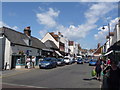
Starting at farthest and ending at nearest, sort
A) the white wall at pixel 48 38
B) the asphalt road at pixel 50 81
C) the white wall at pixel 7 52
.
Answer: the white wall at pixel 48 38 → the white wall at pixel 7 52 → the asphalt road at pixel 50 81

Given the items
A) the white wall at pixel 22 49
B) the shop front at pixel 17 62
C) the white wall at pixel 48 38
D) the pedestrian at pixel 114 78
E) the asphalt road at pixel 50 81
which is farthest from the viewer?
the white wall at pixel 48 38

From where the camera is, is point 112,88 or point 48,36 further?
point 48,36

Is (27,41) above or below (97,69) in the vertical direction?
above

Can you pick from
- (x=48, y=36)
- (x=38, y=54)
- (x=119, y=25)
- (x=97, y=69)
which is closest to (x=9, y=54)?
(x=38, y=54)

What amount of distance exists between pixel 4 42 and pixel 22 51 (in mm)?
4014

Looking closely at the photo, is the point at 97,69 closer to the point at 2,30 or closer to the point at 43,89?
the point at 43,89

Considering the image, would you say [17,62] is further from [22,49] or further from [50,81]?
[50,81]

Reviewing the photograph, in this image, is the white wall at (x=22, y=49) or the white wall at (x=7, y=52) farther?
the white wall at (x=22, y=49)

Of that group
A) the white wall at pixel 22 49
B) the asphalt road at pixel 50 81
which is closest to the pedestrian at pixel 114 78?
the asphalt road at pixel 50 81

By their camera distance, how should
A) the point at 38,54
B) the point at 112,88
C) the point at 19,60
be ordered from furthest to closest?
1. the point at 38,54
2. the point at 19,60
3. the point at 112,88

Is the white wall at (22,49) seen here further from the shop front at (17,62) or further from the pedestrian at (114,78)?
the pedestrian at (114,78)

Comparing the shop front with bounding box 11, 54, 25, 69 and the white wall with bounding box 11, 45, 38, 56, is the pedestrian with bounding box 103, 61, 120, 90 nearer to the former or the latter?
the shop front with bounding box 11, 54, 25, 69

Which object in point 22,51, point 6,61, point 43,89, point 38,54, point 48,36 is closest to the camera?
point 43,89

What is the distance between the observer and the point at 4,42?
Result: 24266 mm
